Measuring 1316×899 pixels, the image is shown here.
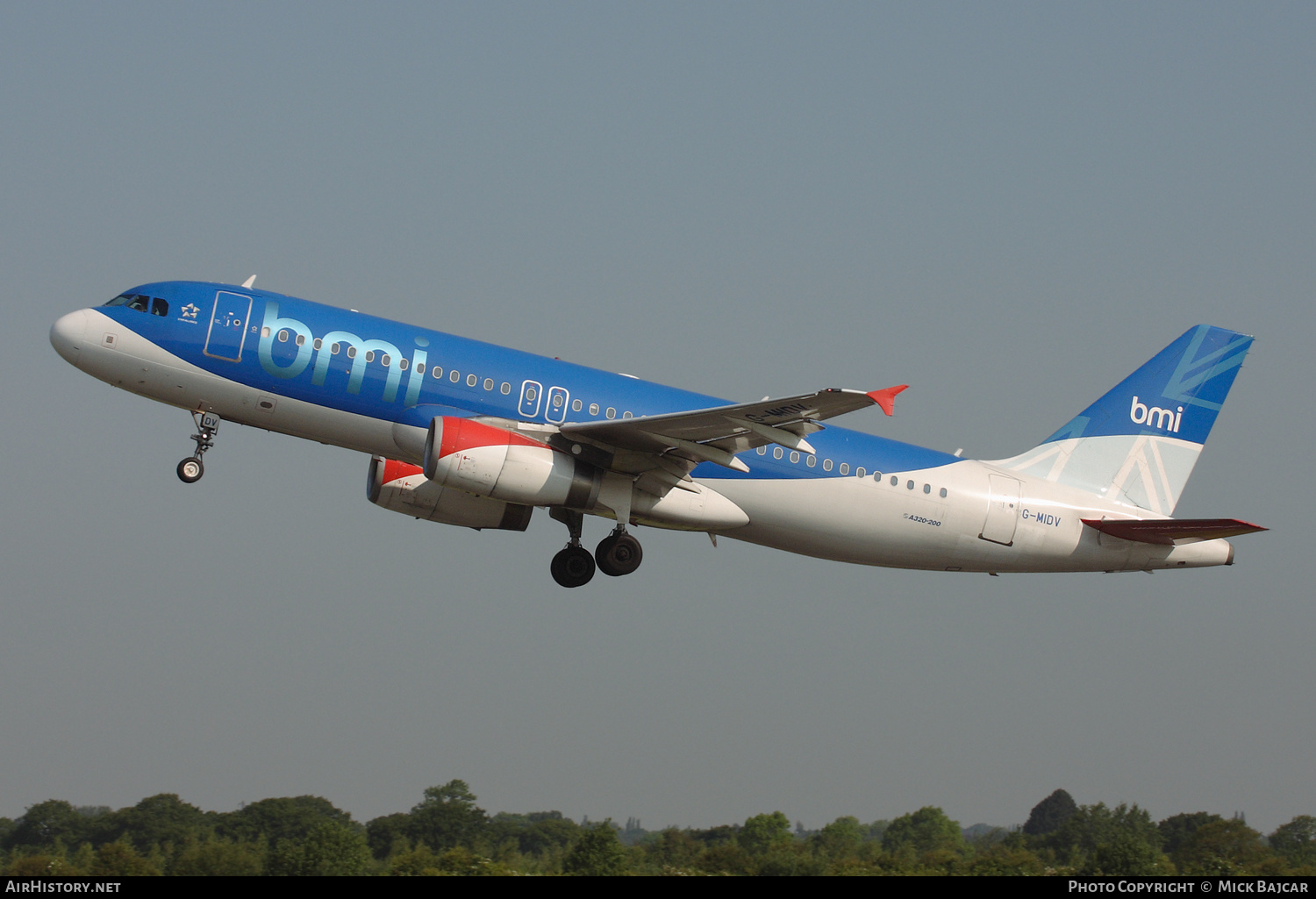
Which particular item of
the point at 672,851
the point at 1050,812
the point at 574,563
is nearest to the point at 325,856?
the point at 672,851

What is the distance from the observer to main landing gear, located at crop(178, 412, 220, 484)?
28.0m

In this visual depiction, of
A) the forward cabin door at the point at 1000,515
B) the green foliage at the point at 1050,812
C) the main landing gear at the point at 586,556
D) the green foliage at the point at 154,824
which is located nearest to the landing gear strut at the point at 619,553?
the main landing gear at the point at 586,556

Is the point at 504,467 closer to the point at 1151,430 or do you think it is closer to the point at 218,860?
the point at 218,860

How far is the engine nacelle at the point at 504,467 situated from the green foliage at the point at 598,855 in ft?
Result: 23.6

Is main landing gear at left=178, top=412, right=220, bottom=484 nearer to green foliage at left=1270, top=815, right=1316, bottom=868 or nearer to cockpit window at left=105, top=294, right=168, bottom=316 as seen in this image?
cockpit window at left=105, top=294, right=168, bottom=316

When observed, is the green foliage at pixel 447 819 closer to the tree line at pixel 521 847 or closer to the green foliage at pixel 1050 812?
the tree line at pixel 521 847

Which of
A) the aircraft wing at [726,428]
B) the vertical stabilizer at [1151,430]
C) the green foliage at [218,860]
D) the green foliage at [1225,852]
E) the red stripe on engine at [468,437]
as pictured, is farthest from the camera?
the vertical stabilizer at [1151,430]

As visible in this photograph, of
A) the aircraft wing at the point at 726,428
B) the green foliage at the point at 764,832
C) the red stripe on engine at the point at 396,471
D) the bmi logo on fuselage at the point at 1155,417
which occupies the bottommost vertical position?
the green foliage at the point at 764,832

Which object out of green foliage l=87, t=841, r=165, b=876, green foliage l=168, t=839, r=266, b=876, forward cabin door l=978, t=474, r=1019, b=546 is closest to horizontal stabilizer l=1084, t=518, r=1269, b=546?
forward cabin door l=978, t=474, r=1019, b=546

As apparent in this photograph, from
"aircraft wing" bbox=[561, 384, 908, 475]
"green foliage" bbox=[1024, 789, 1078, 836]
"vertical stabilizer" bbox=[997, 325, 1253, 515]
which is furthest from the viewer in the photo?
"green foliage" bbox=[1024, 789, 1078, 836]

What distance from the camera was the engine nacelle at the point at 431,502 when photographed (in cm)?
3231

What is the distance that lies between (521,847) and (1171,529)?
59.7 ft

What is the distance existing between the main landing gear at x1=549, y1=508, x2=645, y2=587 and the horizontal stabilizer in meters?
11.4

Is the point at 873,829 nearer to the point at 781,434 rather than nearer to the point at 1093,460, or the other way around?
the point at 1093,460
